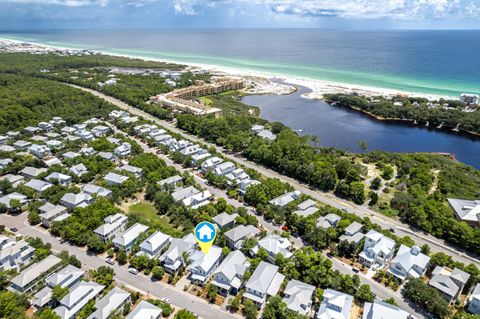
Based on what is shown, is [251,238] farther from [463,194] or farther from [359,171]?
[463,194]

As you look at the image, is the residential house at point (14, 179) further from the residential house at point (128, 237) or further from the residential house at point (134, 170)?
the residential house at point (128, 237)

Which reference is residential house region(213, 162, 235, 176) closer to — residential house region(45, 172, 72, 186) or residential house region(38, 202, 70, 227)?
residential house region(38, 202, 70, 227)

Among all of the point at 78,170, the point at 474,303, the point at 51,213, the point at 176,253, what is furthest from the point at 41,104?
the point at 474,303

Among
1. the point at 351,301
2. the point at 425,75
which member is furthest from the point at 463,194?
the point at 425,75

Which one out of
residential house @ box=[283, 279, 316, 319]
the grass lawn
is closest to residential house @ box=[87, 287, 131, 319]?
the grass lawn

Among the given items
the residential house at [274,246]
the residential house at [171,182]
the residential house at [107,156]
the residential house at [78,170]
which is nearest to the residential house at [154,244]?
the residential house at [274,246]

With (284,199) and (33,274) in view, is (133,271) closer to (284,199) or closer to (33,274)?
(33,274)
